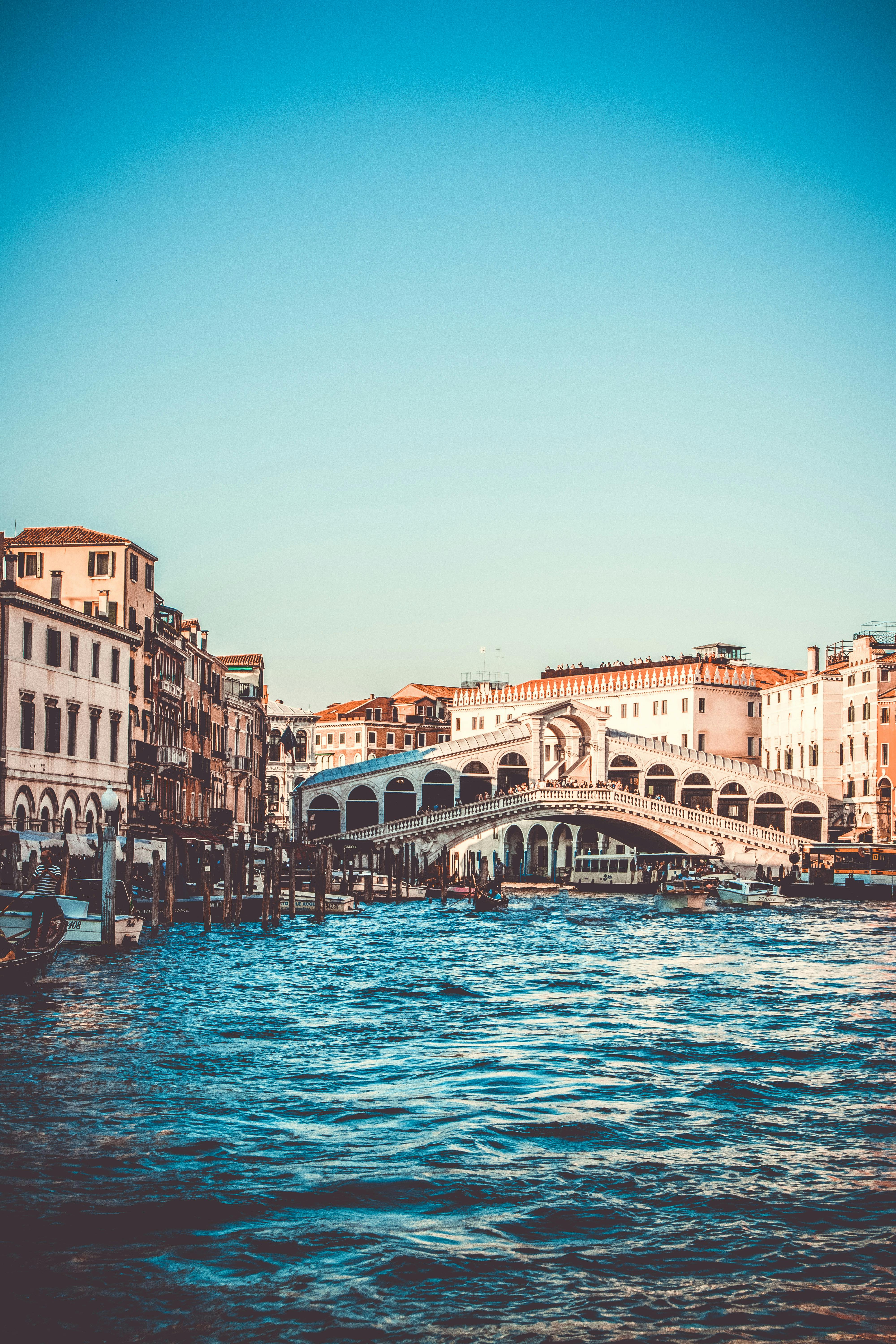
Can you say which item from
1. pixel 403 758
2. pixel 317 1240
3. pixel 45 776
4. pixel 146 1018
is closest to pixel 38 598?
pixel 45 776

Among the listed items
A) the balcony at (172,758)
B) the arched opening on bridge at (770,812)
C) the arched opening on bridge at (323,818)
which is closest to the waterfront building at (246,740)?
the arched opening on bridge at (323,818)

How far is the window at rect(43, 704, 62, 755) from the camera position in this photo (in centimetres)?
3322

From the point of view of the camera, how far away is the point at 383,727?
87875 millimetres

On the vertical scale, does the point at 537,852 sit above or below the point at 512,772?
below

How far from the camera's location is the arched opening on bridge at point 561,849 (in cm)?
7206

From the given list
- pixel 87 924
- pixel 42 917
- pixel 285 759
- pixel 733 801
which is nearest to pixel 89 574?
pixel 87 924

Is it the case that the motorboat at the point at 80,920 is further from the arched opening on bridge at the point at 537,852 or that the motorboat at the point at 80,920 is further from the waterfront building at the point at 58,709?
the arched opening on bridge at the point at 537,852

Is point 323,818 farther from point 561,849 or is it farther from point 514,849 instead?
point 561,849

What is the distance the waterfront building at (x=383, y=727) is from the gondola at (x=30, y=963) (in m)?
67.2

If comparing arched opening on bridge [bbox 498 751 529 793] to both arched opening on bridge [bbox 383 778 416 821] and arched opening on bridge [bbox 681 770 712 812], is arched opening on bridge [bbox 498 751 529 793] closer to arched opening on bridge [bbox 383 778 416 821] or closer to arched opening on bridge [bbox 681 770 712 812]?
arched opening on bridge [bbox 383 778 416 821]

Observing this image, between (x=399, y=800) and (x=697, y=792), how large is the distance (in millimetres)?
13873

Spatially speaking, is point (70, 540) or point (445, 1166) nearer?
point (445, 1166)

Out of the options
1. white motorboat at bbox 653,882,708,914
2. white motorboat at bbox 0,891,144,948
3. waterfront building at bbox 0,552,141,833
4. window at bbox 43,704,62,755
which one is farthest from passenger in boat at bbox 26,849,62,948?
white motorboat at bbox 653,882,708,914

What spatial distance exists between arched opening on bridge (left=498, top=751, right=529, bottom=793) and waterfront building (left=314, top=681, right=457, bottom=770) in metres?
18.6
